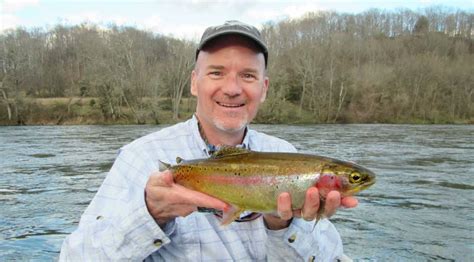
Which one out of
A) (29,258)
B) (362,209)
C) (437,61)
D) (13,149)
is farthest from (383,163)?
(437,61)

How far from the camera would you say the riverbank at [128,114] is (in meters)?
42.9

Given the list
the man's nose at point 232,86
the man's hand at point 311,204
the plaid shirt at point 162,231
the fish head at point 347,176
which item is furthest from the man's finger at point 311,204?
the man's nose at point 232,86

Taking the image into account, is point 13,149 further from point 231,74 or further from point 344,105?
point 344,105

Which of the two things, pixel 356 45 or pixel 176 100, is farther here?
pixel 356 45

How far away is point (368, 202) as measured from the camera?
1159cm

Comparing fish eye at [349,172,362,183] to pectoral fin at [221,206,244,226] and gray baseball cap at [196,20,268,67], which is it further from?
gray baseball cap at [196,20,268,67]

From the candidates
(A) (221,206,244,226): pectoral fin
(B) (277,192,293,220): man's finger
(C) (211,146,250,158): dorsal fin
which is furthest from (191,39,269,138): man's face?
(B) (277,192,293,220): man's finger

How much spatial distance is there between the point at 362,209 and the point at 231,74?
336 inches

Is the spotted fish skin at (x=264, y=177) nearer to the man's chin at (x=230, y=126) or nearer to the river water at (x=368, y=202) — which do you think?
the man's chin at (x=230, y=126)

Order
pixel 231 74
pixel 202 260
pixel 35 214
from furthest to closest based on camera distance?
pixel 35 214 < pixel 231 74 < pixel 202 260

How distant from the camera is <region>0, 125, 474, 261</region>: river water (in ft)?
27.3

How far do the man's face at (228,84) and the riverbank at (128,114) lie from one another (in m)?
41.0

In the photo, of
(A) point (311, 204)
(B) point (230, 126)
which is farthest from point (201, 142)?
(A) point (311, 204)

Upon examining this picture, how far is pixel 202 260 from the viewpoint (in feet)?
9.15
